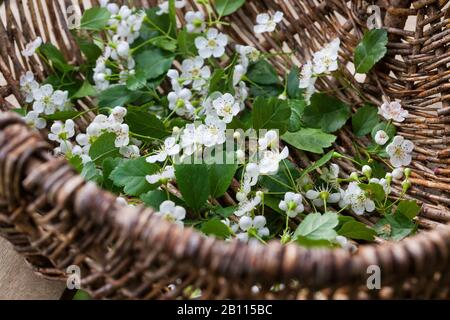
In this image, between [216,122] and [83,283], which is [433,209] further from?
[83,283]

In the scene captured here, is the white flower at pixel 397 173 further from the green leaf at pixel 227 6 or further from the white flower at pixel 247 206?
the green leaf at pixel 227 6

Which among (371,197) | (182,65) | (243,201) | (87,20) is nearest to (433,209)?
(371,197)

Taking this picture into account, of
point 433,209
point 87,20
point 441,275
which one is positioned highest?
point 87,20

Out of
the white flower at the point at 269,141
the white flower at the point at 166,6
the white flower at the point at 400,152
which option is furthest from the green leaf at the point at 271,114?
the white flower at the point at 166,6

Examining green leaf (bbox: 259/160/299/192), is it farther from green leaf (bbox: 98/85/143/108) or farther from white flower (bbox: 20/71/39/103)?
white flower (bbox: 20/71/39/103)

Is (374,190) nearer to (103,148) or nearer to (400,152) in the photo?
(400,152)

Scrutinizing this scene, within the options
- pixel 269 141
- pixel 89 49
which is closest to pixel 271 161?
pixel 269 141
